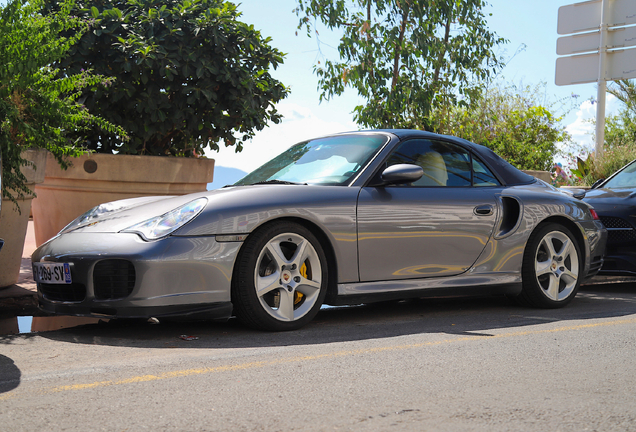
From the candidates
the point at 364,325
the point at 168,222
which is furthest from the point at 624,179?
the point at 168,222

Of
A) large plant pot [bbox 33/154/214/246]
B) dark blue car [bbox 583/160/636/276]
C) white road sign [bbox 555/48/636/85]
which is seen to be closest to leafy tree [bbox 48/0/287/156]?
large plant pot [bbox 33/154/214/246]

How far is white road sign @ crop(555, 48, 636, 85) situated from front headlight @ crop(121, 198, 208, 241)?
10786mm

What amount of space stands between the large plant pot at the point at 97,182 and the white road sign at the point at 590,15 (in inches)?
337

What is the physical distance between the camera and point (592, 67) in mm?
13133

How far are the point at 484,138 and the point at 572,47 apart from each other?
2.43m

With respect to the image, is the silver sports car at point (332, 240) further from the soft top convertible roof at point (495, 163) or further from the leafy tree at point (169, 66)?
the leafy tree at point (169, 66)

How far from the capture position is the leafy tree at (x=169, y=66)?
7.32 meters

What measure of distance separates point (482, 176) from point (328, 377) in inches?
108

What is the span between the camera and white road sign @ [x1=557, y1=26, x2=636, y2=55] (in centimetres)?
1266

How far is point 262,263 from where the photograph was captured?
14.1 feet

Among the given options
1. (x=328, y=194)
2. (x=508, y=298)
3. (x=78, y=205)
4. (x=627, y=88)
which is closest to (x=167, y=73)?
(x=78, y=205)

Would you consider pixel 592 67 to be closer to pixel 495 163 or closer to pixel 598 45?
pixel 598 45

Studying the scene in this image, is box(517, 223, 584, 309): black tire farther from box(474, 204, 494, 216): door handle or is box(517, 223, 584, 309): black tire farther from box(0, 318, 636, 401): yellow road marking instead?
box(0, 318, 636, 401): yellow road marking

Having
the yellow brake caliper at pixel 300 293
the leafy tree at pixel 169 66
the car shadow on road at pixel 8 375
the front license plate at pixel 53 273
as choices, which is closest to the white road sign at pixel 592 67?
the leafy tree at pixel 169 66
